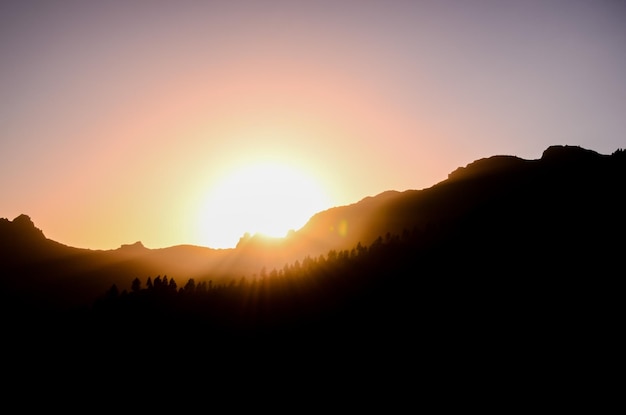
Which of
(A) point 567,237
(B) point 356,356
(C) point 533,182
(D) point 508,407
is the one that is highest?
(C) point 533,182

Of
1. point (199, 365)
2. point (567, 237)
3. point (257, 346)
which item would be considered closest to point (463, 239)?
point (567, 237)

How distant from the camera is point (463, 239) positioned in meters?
95.9

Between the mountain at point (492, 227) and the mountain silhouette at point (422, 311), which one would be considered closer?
the mountain silhouette at point (422, 311)

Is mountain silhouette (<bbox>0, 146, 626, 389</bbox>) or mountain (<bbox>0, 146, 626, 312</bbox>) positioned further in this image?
mountain (<bbox>0, 146, 626, 312</bbox>)

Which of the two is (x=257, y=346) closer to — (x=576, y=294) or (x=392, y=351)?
(x=392, y=351)

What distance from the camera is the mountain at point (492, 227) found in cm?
8200

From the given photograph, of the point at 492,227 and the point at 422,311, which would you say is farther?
the point at 492,227

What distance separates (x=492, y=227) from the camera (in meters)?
97.8

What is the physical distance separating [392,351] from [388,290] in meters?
18.3

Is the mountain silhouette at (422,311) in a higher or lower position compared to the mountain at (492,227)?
lower

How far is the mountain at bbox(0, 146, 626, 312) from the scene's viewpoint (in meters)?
82.0

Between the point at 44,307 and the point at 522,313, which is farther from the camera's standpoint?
the point at 44,307

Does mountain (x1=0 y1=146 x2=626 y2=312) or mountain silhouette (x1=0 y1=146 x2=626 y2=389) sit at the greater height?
mountain (x1=0 y1=146 x2=626 y2=312)

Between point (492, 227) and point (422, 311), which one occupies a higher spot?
point (492, 227)
